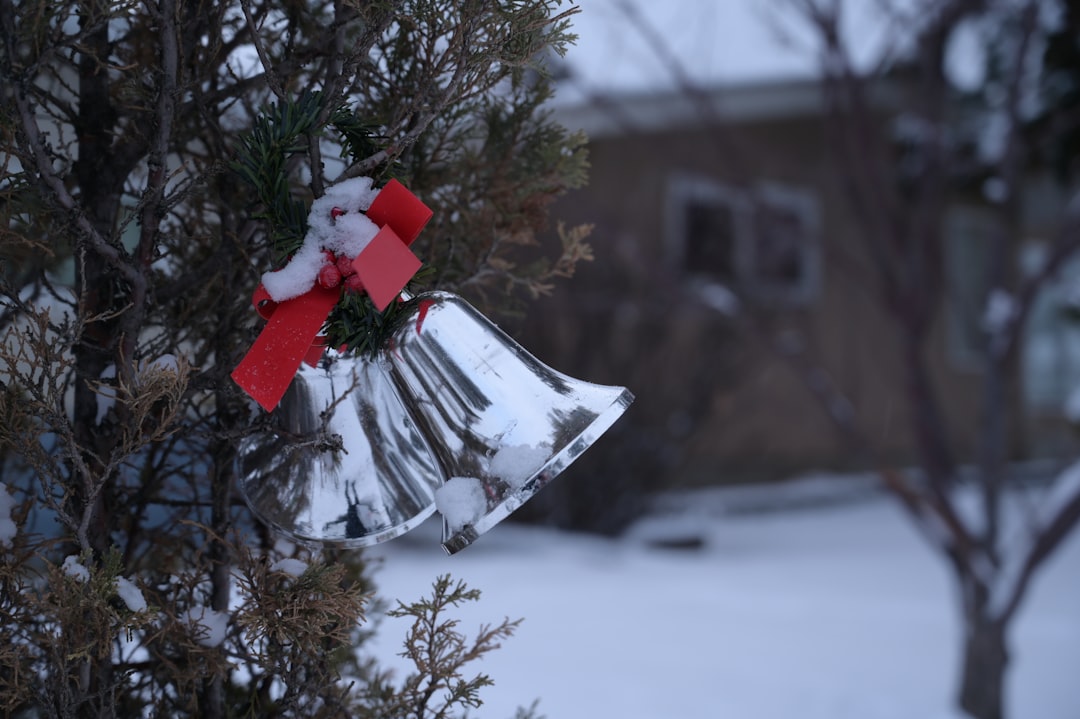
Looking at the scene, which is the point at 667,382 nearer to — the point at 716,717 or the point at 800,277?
the point at 800,277

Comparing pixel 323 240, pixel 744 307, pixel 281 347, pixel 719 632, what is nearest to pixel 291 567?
pixel 281 347

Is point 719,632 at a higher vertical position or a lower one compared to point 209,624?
lower

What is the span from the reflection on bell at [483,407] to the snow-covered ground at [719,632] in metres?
1.78

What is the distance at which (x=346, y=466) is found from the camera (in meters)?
1.39

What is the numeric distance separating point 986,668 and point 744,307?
255 cm

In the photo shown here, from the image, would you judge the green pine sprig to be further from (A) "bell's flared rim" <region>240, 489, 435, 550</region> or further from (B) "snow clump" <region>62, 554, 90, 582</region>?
(B) "snow clump" <region>62, 554, 90, 582</region>

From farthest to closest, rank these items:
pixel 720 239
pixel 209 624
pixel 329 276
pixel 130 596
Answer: pixel 720 239, pixel 209 624, pixel 130 596, pixel 329 276

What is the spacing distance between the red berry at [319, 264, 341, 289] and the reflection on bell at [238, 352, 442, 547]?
0.17m

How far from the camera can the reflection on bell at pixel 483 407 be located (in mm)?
1239

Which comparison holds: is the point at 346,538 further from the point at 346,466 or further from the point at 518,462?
the point at 518,462

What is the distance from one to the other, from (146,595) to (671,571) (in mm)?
4880

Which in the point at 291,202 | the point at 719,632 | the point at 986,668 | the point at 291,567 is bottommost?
the point at 986,668

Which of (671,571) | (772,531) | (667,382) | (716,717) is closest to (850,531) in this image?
(772,531)

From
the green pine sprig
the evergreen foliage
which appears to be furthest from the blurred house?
the green pine sprig
